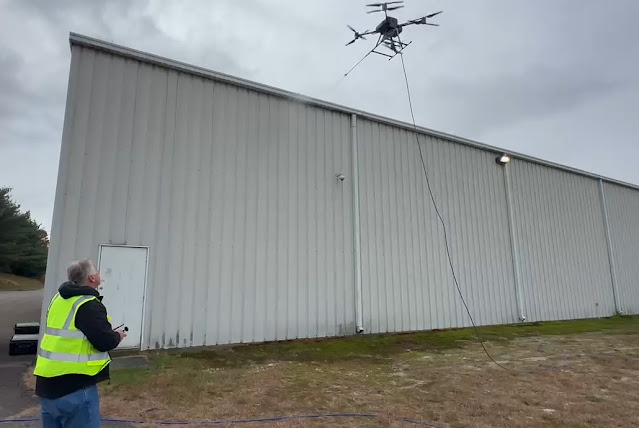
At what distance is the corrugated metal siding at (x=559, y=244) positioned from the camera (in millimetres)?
13328

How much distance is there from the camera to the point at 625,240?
16.6m

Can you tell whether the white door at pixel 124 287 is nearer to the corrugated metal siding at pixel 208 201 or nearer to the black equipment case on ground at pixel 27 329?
the corrugated metal siding at pixel 208 201

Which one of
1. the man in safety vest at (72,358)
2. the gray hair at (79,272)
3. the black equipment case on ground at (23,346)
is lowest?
the black equipment case on ground at (23,346)

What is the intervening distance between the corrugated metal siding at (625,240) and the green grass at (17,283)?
1577 inches

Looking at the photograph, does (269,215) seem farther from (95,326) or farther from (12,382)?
(95,326)

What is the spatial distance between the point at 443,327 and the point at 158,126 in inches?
347

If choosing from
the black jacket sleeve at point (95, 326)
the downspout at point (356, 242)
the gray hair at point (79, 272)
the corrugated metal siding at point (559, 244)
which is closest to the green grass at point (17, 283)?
the downspout at point (356, 242)

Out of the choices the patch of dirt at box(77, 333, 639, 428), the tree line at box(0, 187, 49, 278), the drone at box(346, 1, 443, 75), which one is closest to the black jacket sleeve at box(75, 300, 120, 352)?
the patch of dirt at box(77, 333, 639, 428)

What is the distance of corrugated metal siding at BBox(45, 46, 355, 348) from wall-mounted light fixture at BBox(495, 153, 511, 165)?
5.87 metres

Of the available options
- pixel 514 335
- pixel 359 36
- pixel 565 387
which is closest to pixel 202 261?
pixel 359 36

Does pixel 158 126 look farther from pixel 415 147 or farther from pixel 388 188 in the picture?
pixel 415 147

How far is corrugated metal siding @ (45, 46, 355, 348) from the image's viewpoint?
7.50 metres

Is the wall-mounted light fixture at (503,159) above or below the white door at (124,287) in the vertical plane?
above

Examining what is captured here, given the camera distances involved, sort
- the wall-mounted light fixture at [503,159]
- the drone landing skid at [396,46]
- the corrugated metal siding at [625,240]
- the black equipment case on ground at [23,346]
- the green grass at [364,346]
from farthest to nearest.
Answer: the corrugated metal siding at [625,240]
the wall-mounted light fixture at [503,159]
the drone landing skid at [396,46]
the black equipment case on ground at [23,346]
the green grass at [364,346]
